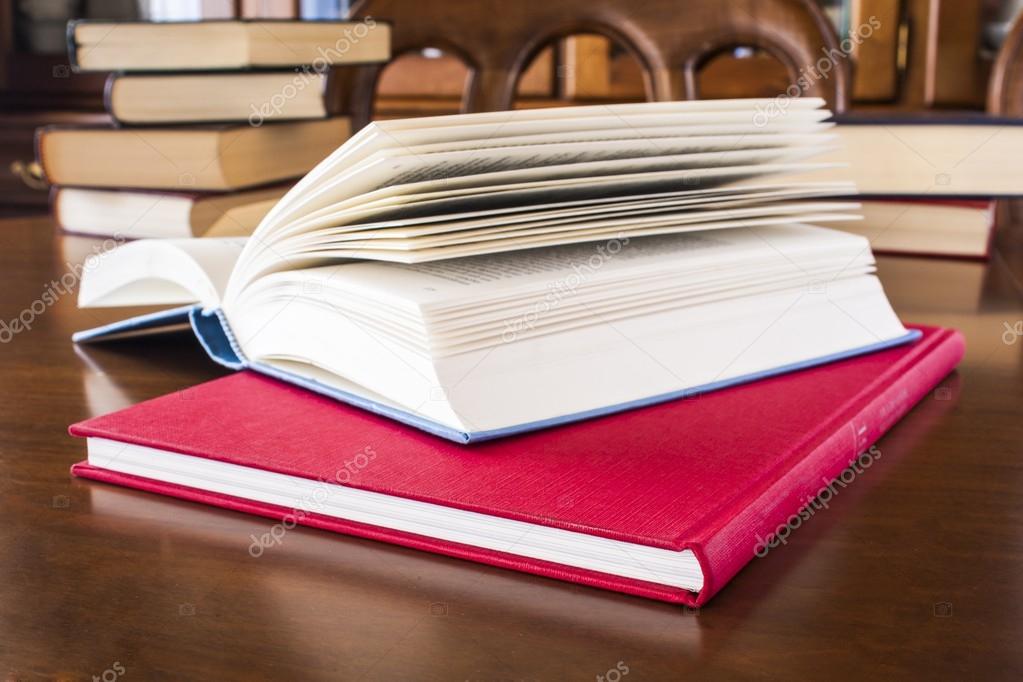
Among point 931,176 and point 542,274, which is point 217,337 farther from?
point 931,176

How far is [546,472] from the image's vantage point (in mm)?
377

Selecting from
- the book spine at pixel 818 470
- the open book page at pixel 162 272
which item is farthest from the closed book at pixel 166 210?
the book spine at pixel 818 470

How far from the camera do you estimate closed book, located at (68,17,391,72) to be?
3.43 feet

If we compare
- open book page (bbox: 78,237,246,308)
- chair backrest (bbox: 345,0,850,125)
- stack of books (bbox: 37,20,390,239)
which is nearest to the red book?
open book page (bbox: 78,237,246,308)

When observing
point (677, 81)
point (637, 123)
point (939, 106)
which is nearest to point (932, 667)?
point (637, 123)

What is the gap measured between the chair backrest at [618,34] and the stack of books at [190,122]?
0.30 meters

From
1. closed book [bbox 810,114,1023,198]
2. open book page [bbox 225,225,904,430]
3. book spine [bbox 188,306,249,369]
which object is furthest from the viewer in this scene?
closed book [bbox 810,114,1023,198]

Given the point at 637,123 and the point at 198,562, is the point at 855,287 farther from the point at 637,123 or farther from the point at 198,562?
the point at 198,562

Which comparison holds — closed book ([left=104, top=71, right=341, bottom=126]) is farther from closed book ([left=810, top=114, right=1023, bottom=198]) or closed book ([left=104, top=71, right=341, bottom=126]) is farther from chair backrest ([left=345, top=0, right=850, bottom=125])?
closed book ([left=810, top=114, right=1023, bottom=198])

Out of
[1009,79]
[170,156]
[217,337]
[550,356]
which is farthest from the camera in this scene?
[1009,79]

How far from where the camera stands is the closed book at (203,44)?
1044mm

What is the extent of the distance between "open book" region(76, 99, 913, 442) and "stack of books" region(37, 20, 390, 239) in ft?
1.43

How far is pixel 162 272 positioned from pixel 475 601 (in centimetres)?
39

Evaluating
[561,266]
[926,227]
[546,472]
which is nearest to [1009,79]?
[926,227]
